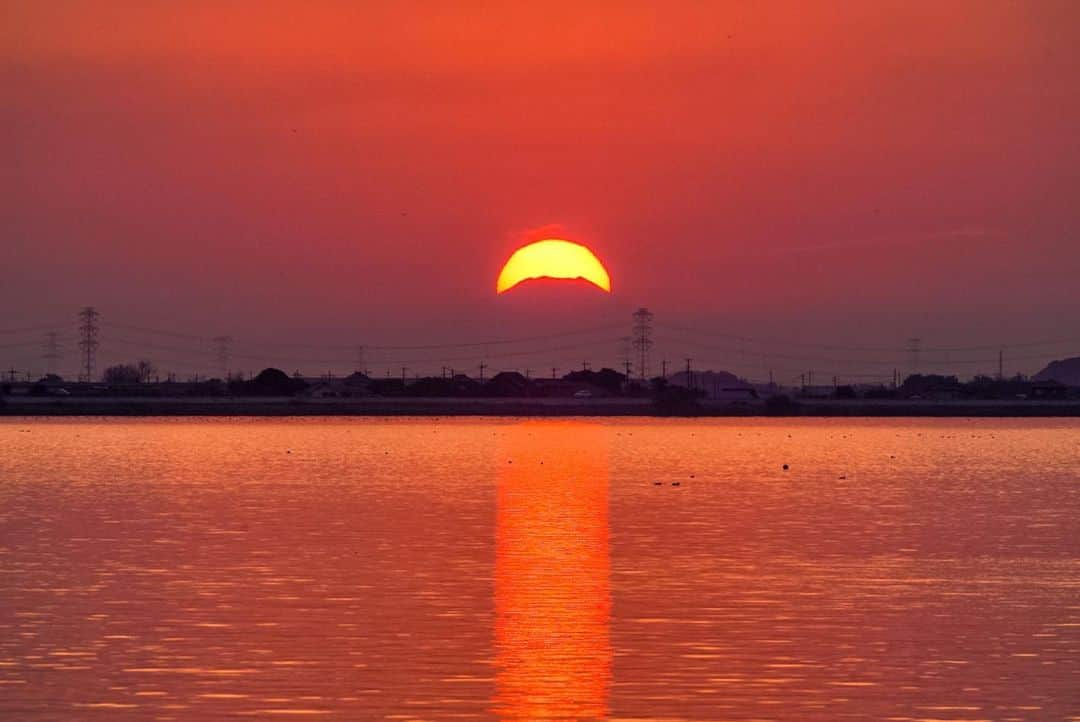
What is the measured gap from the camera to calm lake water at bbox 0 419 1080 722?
2542 cm

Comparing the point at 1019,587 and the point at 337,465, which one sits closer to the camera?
the point at 1019,587

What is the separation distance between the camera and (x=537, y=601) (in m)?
36.0

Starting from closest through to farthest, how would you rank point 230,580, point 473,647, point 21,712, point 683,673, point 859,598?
point 21,712
point 683,673
point 473,647
point 859,598
point 230,580

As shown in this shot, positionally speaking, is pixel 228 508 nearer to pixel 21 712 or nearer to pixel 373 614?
pixel 373 614

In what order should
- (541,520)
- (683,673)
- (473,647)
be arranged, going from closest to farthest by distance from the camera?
(683,673), (473,647), (541,520)

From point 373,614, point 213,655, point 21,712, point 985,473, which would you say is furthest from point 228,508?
point 985,473

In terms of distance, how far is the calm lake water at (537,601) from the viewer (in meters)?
25.4

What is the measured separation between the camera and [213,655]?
2877 cm

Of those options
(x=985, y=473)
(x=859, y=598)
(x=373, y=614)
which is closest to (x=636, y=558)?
(x=859, y=598)

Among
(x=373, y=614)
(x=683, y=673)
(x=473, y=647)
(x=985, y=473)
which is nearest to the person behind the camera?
(x=683, y=673)

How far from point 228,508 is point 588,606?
98.5 feet

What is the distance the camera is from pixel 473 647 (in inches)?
1173

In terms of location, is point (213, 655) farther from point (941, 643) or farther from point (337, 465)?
point (337, 465)

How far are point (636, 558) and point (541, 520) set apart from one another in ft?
42.7
